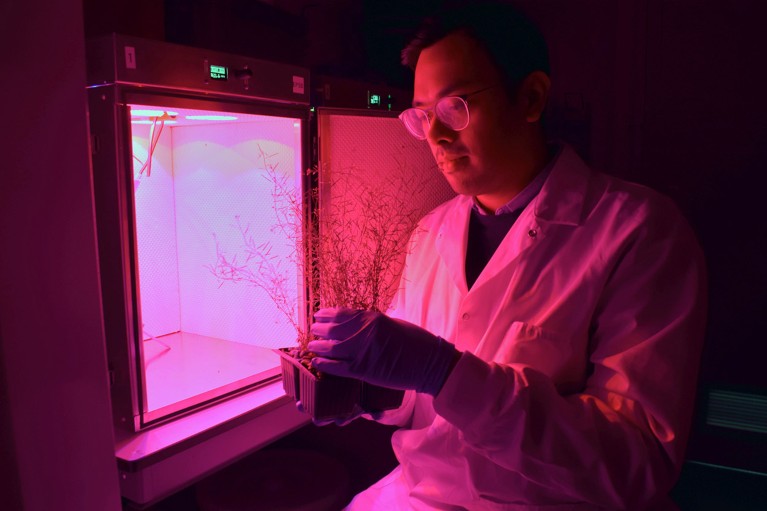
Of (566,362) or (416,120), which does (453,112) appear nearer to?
(416,120)

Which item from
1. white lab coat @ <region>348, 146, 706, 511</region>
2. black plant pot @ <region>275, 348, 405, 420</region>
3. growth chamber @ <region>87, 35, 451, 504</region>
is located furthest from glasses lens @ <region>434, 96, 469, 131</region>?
black plant pot @ <region>275, 348, 405, 420</region>

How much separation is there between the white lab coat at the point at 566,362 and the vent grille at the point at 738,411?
0.50 meters

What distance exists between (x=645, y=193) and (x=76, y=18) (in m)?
1.22

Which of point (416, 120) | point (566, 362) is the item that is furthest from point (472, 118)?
point (566, 362)

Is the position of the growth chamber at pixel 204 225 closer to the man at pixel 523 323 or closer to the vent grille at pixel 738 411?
the man at pixel 523 323

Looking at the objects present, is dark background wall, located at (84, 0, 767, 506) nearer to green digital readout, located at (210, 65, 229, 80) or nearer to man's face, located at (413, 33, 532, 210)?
green digital readout, located at (210, 65, 229, 80)

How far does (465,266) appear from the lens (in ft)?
4.91

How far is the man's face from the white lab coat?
0.14 metres

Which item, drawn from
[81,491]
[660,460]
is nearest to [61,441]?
[81,491]

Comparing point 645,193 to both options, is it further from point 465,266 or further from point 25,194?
point 25,194

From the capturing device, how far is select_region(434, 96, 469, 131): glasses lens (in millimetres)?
1282

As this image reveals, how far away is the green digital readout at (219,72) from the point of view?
1303mm

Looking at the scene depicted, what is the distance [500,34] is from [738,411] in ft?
4.22

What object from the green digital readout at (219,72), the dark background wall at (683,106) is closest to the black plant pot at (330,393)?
the green digital readout at (219,72)
